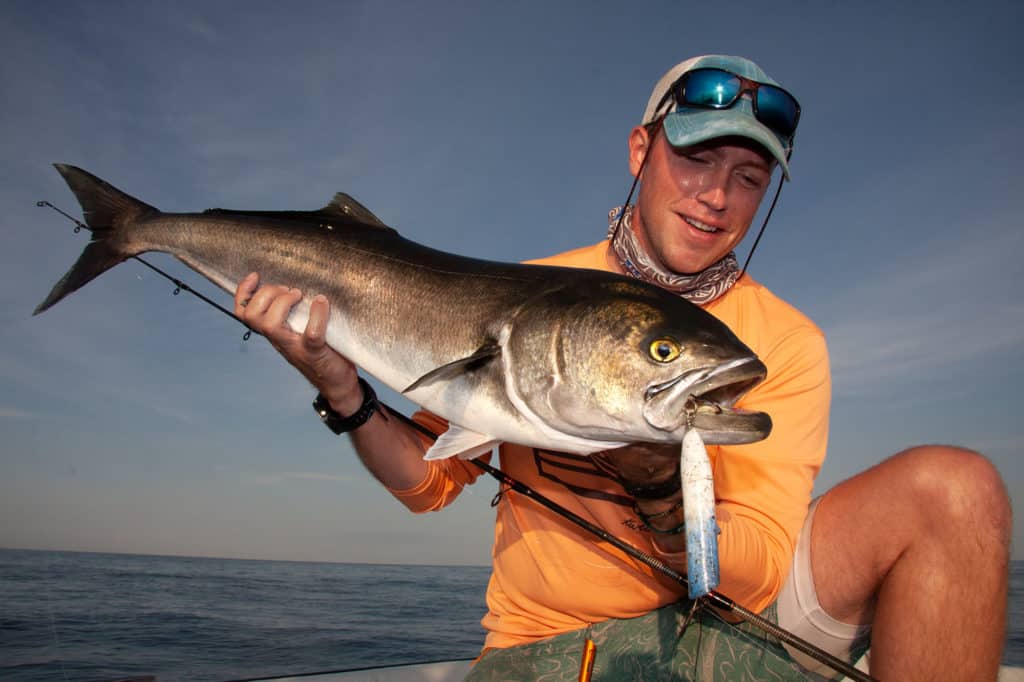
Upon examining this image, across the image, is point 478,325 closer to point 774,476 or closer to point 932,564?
point 774,476

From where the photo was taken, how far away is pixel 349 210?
3314 millimetres

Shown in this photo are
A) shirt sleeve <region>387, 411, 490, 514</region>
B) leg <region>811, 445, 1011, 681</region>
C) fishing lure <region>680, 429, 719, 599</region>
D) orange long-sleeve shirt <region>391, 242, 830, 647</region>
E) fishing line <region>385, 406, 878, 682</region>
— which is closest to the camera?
fishing lure <region>680, 429, 719, 599</region>

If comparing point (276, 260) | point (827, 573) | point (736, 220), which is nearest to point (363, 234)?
point (276, 260)

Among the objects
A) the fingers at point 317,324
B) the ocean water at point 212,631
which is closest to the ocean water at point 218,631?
the ocean water at point 212,631

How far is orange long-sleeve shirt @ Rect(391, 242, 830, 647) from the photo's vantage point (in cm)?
257

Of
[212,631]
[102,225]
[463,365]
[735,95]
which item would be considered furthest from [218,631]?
[735,95]

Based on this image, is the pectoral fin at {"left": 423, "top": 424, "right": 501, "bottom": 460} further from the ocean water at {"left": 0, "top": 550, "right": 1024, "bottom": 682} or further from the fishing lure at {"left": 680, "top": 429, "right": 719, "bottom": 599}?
the ocean water at {"left": 0, "top": 550, "right": 1024, "bottom": 682}

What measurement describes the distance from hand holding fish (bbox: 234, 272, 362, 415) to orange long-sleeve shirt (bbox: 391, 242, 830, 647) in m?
0.69

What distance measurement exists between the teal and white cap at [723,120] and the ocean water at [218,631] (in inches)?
199

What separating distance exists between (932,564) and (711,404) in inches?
47.2

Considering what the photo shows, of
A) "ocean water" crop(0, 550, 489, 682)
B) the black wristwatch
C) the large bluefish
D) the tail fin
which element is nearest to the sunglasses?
the large bluefish

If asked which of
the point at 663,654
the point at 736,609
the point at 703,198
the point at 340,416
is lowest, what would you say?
the point at 663,654

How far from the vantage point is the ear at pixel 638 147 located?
3.64m

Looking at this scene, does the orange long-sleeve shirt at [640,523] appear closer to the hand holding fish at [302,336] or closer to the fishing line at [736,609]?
the fishing line at [736,609]
